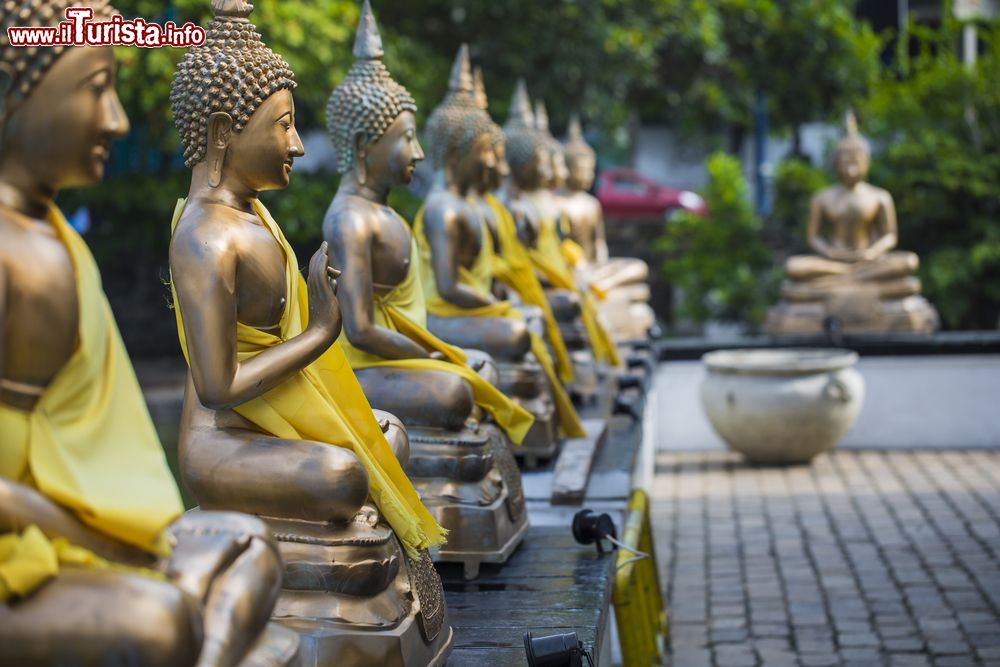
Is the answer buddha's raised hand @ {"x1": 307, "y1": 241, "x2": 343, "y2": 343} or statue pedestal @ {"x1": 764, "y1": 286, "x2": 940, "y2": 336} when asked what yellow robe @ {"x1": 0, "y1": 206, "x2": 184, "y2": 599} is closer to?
buddha's raised hand @ {"x1": 307, "y1": 241, "x2": 343, "y2": 343}

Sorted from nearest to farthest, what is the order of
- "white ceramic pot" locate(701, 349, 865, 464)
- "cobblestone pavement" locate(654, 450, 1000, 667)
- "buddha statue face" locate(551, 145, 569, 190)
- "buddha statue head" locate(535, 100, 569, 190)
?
"cobblestone pavement" locate(654, 450, 1000, 667) < "white ceramic pot" locate(701, 349, 865, 464) < "buddha statue head" locate(535, 100, 569, 190) < "buddha statue face" locate(551, 145, 569, 190)

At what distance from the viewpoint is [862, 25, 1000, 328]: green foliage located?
12.7m

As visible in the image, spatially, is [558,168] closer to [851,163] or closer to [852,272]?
[852,272]

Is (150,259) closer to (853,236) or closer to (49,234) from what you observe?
(853,236)

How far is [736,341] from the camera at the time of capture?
10242 millimetres

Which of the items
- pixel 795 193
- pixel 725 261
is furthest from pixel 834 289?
pixel 795 193

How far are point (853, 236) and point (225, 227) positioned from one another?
28.7ft

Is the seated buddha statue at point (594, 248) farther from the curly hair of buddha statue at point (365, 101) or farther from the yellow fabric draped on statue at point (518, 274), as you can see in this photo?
the curly hair of buddha statue at point (365, 101)

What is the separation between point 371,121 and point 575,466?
1727mm

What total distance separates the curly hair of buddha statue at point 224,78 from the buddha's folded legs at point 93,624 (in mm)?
1290

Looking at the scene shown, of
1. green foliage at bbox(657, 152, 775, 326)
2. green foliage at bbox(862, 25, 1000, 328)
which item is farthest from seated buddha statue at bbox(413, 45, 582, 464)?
green foliage at bbox(862, 25, 1000, 328)

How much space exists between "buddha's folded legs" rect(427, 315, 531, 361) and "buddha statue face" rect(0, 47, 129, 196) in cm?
321

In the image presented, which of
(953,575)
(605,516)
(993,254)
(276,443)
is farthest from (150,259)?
(276,443)

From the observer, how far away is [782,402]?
802cm
